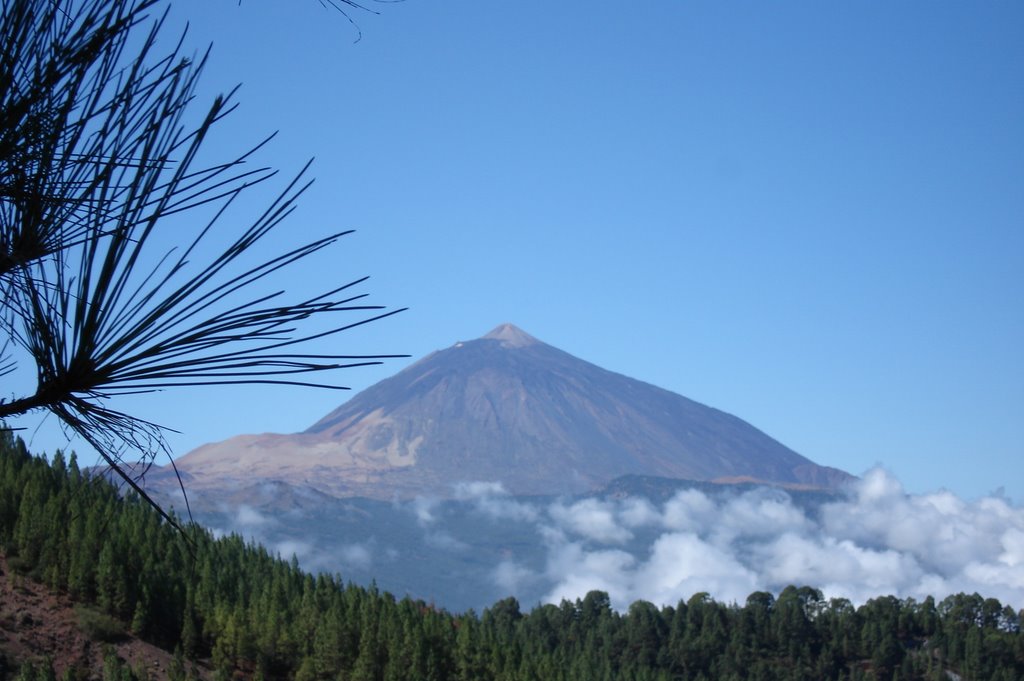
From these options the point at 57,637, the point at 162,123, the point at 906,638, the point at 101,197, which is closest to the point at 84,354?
the point at 101,197

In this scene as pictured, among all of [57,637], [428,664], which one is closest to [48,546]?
[57,637]

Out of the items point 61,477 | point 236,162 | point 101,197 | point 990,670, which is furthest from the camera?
point 990,670

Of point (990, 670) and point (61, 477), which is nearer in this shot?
point (61, 477)

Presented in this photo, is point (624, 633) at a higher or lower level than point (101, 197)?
higher

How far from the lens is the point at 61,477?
81438 millimetres

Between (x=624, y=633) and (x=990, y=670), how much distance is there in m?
37.5

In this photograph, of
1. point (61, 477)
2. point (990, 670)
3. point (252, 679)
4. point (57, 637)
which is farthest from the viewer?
point (990, 670)

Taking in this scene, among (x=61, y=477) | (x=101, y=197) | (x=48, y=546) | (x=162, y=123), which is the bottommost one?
(x=101, y=197)

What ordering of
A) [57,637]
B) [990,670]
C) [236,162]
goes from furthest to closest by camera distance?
[990,670] → [57,637] → [236,162]

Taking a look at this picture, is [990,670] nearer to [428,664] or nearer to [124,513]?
[428,664]

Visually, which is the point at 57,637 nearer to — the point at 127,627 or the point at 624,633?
the point at 127,627

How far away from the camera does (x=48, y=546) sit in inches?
2808

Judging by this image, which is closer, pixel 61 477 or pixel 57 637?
pixel 57 637

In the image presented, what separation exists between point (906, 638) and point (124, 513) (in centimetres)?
9088
